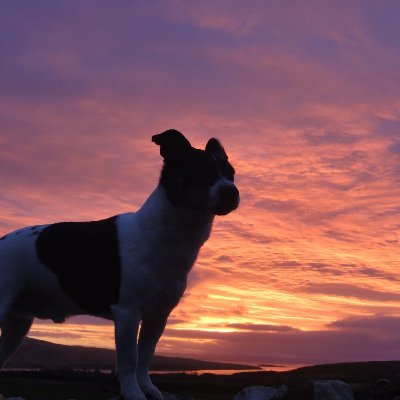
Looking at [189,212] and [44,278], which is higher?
[189,212]

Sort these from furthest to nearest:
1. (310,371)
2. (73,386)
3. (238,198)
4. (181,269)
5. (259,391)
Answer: (310,371)
(73,386)
(259,391)
(181,269)
(238,198)

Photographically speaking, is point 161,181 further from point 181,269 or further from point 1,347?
point 1,347

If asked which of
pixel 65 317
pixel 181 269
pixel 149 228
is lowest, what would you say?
pixel 65 317

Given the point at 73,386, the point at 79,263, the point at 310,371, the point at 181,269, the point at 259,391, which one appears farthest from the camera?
the point at 310,371

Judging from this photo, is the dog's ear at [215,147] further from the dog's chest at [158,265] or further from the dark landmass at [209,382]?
the dark landmass at [209,382]

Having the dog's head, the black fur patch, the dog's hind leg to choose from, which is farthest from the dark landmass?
the dog's head

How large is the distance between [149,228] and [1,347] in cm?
370

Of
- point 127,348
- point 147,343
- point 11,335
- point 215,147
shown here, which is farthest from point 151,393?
point 215,147

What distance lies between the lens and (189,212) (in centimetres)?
736

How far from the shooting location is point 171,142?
297 inches

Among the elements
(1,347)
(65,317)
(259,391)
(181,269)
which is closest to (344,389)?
(259,391)

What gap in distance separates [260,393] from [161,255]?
4856 mm

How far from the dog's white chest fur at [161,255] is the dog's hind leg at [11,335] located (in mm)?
2825

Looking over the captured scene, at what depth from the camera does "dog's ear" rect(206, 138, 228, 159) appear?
8039 millimetres
